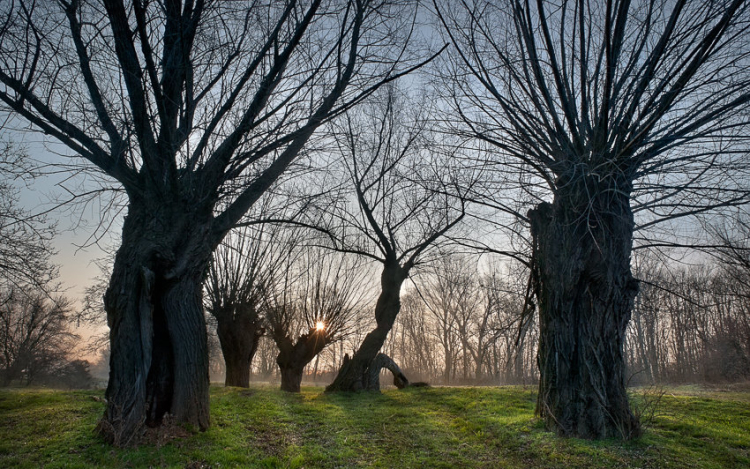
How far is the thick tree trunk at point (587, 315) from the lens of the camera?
205 inches

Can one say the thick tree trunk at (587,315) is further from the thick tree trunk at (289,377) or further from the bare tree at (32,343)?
the bare tree at (32,343)

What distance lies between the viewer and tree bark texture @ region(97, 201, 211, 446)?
15.9ft

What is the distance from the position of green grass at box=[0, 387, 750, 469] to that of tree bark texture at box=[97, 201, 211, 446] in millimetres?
469

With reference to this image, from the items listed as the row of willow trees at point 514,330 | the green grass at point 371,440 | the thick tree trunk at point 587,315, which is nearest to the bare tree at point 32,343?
the row of willow trees at point 514,330

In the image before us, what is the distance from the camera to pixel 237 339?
13688 millimetres

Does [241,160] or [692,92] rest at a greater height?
[692,92]

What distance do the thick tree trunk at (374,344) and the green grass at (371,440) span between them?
140 inches

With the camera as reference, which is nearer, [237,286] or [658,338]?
[237,286]

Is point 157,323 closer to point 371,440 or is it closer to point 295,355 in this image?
point 371,440

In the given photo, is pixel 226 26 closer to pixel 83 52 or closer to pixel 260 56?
pixel 260 56

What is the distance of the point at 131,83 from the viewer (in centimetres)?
493

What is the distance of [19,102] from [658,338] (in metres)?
41.3

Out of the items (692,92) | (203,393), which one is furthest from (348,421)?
(692,92)

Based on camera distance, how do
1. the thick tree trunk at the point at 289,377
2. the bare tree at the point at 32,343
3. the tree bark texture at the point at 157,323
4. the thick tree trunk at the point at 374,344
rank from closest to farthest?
the tree bark texture at the point at 157,323
the thick tree trunk at the point at 374,344
the thick tree trunk at the point at 289,377
the bare tree at the point at 32,343
